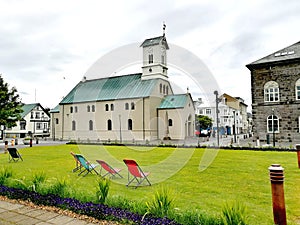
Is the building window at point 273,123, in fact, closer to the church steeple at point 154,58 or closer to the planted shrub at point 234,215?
the church steeple at point 154,58

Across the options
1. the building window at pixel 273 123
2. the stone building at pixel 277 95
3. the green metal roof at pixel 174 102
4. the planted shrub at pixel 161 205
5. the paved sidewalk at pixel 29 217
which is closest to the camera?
the planted shrub at pixel 161 205

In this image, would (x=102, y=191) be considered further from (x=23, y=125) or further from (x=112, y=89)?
(x=23, y=125)

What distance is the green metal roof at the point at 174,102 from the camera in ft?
122

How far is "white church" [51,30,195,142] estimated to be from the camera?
3684 centimetres

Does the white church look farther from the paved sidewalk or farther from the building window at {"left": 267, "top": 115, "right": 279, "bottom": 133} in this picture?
the paved sidewalk

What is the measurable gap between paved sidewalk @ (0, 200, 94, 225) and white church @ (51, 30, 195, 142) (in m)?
29.1

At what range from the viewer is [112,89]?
1700 inches

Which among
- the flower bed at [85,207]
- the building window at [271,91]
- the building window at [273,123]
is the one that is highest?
the building window at [271,91]

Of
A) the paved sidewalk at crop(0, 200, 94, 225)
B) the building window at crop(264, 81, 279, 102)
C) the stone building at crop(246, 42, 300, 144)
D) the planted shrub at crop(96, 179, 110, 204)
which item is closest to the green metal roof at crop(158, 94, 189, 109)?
the stone building at crop(246, 42, 300, 144)

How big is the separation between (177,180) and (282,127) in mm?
21718

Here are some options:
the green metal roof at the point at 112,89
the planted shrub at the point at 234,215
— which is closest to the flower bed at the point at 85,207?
the planted shrub at the point at 234,215

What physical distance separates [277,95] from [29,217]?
27.1 m

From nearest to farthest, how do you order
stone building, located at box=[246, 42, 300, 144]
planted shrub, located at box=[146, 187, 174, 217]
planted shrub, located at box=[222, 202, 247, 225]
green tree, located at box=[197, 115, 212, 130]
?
planted shrub, located at box=[222, 202, 247, 225] < planted shrub, located at box=[146, 187, 174, 217] < stone building, located at box=[246, 42, 300, 144] < green tree, located at box=[197, 115, 212, 130]

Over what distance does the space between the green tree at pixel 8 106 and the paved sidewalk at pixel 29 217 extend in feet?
59.9
